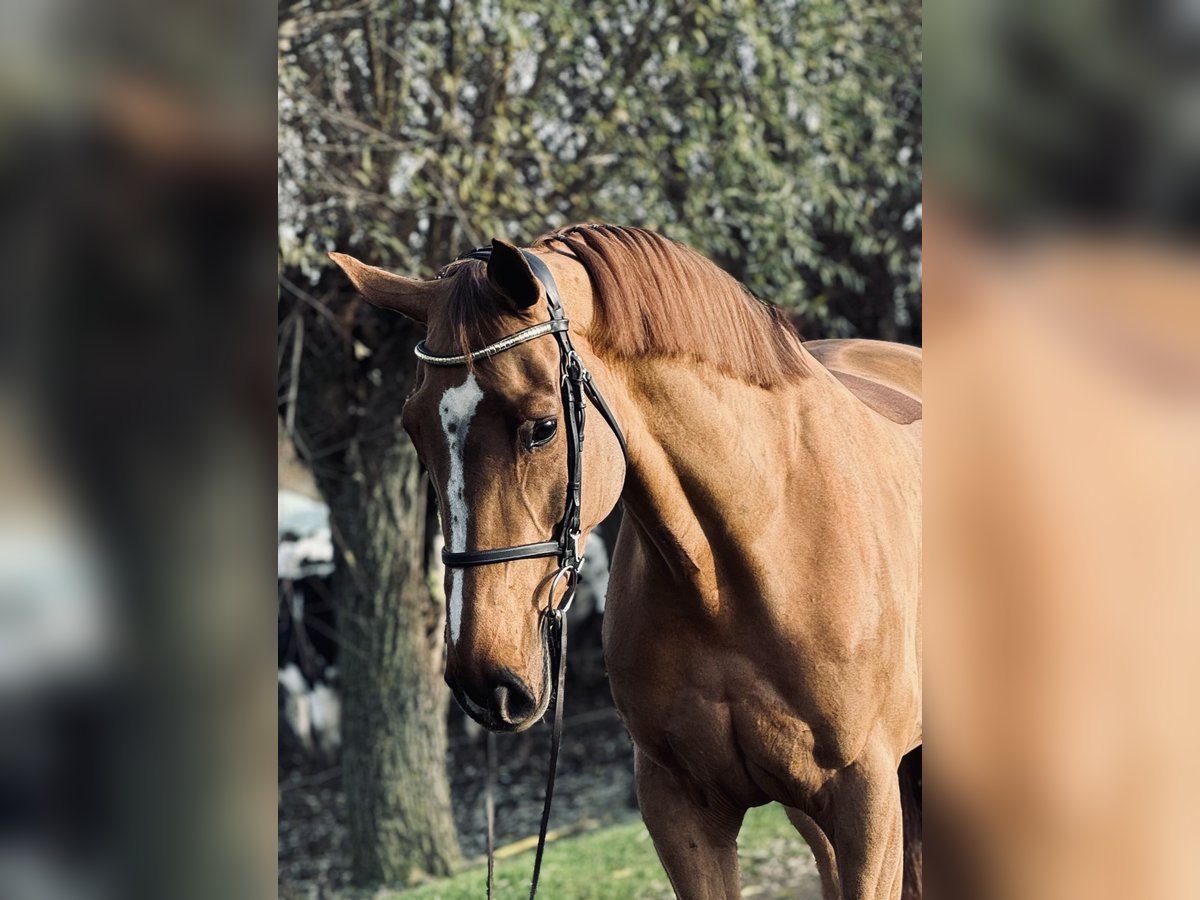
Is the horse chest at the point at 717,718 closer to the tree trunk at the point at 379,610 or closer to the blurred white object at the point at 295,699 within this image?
the tree trunk at the point at 379,610

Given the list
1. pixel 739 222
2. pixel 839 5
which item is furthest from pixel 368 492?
pixel 839 5

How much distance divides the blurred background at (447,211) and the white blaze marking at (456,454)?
3.36 m

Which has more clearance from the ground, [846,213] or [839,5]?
[839,5]

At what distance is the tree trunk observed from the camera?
19.0 feet

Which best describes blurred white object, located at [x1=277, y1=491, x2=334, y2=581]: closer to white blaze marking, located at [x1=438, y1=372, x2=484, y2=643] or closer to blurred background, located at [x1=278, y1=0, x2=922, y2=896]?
blurred background, located at [x1=278, y1=0, x2=922, y2=896]

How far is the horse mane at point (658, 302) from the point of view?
208 cm

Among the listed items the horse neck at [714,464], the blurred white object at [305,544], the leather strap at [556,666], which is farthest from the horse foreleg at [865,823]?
the blurred white object at [305,544]

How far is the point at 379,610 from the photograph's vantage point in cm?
584
